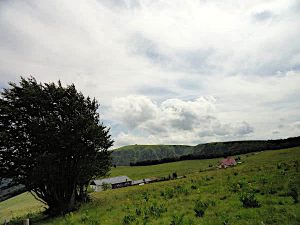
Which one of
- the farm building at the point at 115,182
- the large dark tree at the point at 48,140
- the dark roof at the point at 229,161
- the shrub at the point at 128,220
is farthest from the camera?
the farm building at the point at 115,182

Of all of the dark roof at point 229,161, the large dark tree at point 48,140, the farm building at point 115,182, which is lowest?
the farm building at point 115,182

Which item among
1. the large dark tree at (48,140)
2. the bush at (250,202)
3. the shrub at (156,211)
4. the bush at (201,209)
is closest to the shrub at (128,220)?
the shrub at (156,211)

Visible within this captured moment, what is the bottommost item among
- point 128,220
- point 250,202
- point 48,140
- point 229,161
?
point 128,220

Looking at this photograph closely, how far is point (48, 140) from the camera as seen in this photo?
26547mm

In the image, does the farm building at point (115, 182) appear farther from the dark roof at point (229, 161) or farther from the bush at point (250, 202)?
the bush at point (250, 202)

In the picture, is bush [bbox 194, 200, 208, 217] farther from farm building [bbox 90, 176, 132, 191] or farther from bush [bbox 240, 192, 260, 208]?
farm building [bbox 90, 176, 132, 191]

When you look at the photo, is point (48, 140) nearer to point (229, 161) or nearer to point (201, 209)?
point (201, 209)

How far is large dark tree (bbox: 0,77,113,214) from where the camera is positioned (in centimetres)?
2622


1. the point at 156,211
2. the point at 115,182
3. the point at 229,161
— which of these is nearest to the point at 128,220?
the point at 156,211

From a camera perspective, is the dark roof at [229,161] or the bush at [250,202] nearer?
the bush at [250,202]

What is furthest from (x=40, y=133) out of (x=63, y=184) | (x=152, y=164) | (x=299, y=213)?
(x=152, y=164)

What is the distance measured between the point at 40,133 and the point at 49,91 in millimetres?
5377

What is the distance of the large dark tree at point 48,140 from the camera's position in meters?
26.2

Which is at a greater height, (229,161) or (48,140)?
(48,140)
